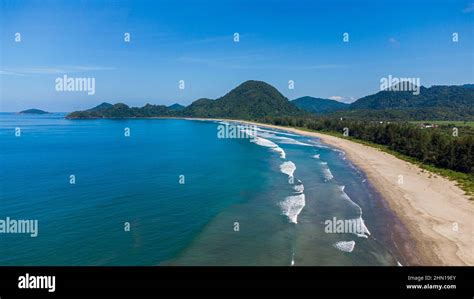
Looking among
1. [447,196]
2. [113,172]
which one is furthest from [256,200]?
[113,172]

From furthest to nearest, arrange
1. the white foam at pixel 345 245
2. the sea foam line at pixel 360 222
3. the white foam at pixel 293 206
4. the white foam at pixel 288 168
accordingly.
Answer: the white foam at pixel 288 168
the white foam at pixel 293 206
the sea foam line at pixel 360 222
the white foam at pixel 345 245

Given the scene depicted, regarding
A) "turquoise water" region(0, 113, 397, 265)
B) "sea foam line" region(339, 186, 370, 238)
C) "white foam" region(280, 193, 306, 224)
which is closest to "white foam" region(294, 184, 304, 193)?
"turquoise water" region(0, 113, 397, 265)

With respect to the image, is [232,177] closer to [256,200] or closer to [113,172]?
[256,200]

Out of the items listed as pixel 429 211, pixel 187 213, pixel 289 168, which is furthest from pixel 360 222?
pixel 289 168

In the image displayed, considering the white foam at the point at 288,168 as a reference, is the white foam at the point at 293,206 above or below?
below

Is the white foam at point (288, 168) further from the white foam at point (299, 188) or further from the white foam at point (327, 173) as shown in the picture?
the white foam at point (299, 188)

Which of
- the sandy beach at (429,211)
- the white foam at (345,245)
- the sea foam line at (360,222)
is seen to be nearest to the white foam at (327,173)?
the sandy beach at (429,211)
